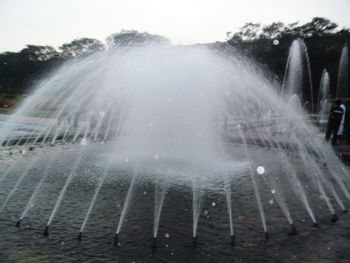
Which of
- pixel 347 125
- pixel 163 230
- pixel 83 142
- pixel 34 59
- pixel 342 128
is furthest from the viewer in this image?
pixel 34 59

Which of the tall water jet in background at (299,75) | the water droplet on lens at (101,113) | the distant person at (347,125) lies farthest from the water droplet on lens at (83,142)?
the tall water jet in background at (299,75)

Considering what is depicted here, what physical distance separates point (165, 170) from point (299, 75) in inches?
2389

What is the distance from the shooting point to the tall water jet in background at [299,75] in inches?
2473

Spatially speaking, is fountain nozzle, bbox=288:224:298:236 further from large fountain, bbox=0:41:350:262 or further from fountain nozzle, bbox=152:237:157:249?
fountain nozzle, bbox=152:237:157:249

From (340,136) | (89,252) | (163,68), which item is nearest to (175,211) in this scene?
(89,252)

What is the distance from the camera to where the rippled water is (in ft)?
18.1

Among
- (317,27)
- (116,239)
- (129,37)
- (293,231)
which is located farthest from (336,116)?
(129,37)

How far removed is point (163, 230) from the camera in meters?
6.54

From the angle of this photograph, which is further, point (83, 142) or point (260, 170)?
point (83, 142)

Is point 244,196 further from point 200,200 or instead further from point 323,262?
point 323,262

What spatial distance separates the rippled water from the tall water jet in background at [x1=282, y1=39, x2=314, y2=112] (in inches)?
2167

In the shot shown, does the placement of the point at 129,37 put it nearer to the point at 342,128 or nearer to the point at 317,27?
the point at 317,27

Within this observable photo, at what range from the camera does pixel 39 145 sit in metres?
15.9

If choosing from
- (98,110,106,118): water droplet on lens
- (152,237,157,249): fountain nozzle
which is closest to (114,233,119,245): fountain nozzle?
(152,237,157,249): fountain nozzle
